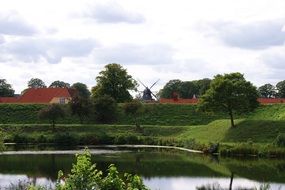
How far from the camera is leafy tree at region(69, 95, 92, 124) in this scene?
83.8 meters

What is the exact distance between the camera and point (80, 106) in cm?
8412

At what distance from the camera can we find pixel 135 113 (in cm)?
8812

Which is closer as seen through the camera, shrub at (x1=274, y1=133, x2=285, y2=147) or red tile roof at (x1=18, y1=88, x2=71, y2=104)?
shrub at (x1=274, y1=133, x2=285, y2=147)

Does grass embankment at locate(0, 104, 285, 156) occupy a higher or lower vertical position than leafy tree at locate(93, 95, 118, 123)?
lower

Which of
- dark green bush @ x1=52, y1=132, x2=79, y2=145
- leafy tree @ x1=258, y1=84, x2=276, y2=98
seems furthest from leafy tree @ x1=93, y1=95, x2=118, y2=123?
leafy tree @ x1=258, y1=84, x2=276, y2=98

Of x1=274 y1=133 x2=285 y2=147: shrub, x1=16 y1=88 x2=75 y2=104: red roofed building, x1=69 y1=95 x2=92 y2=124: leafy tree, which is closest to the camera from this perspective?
x1=274 y1=133 x2=285 y2=147: shrub

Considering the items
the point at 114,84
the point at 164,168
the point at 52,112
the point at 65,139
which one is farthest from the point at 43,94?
the point at 164,168

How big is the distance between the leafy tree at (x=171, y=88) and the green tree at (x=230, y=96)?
8799 cm

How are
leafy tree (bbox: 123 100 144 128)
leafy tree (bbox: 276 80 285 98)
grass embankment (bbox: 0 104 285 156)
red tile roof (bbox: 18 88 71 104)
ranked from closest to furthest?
grass embankment (bbox: 0 104 285 156), leafy tree (bbox: 123 100 144 128), red tile roof (bbox: 18 88 71 104), leafy tree (bbox: 276 80 285 98)

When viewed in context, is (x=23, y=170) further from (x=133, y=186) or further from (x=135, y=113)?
(x=135, y=113)

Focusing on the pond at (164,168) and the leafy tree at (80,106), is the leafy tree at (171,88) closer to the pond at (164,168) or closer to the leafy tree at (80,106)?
the leafy tree at (80,106)

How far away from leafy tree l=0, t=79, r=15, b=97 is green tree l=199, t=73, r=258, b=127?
105350mm

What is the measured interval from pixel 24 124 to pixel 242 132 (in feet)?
119

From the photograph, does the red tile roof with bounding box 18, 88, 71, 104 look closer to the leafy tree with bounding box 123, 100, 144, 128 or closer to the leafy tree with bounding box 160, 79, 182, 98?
the leafy tree with bounding box 160, 79, 182, 98
